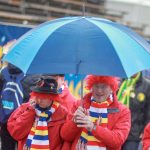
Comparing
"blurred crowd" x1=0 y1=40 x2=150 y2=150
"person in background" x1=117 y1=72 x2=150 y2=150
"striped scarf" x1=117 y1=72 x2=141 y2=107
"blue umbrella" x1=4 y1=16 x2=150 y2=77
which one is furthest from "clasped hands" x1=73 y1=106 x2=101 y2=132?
"striped scarf" x1=117 y1=72 x2=141 y2=107

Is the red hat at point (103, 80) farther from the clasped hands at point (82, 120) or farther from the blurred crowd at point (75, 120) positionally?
the clasped hands at point (82, 120)

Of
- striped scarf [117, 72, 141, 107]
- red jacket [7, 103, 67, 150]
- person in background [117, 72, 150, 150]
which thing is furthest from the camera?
striped scarf [117, 72, 141, 107]

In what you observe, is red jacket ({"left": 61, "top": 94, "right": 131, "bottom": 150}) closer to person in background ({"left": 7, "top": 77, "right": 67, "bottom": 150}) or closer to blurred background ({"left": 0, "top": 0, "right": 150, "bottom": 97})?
person in background ({"left": 7, "top": 77, "right": 67, "bottom": 150})

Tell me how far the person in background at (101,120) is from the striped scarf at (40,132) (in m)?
0.14

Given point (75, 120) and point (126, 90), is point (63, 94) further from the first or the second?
point (126, 90)

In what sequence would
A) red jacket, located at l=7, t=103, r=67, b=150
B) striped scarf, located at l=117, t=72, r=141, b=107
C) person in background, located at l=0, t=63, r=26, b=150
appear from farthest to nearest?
striped scarf, located at l=117, t=72, r=141, b=107 → person in background, located at l=0, t=63, r=26, b=150 → red jacket, located at l=7, t=103, r=67, b=150

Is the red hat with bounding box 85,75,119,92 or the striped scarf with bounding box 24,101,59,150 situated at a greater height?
the red hat with bounding box 85,75,119,92

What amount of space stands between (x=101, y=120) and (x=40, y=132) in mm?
472

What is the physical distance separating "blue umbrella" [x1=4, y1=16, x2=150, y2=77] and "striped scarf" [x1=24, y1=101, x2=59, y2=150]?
2.02 feet

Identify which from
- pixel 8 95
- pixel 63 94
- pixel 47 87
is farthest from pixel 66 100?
pixel 8 95

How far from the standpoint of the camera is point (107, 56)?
2.93 meters

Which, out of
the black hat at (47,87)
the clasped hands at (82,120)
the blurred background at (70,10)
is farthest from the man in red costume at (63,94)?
the blurred background at (70,10)

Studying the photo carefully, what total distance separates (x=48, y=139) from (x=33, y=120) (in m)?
0.19

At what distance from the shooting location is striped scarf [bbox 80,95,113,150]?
3.37 m
